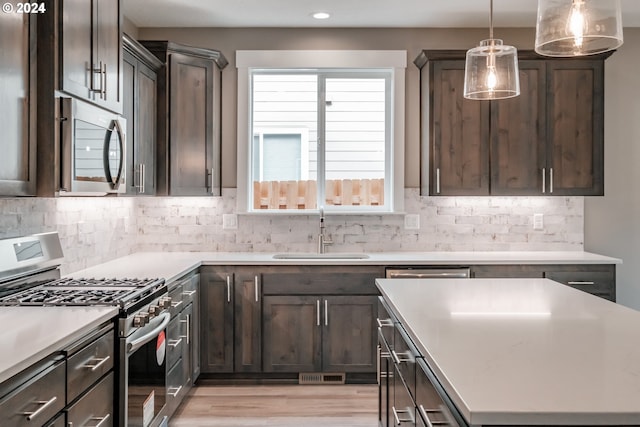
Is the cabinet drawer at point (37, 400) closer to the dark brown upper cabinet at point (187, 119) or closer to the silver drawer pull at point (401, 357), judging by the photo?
the silver drawer pull at point (401, 357)

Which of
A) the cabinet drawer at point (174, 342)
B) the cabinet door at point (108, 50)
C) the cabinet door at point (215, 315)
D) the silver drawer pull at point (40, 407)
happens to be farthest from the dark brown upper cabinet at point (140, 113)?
the silver drawer pull at point (40, 407)

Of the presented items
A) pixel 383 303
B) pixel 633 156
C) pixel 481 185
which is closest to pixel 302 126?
pixel 481 185

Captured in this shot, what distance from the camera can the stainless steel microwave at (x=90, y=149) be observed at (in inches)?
88.0

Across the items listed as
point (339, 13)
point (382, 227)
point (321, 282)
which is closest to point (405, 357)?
point (321, 282)

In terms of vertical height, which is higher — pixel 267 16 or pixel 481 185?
pixel 267 16

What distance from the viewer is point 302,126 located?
14.7 ft

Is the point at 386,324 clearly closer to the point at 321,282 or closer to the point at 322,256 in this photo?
the point at 321,282

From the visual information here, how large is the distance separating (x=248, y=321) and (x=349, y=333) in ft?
2.30

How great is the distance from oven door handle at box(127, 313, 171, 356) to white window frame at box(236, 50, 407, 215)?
1787 mm

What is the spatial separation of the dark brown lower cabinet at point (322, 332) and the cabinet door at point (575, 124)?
172cm

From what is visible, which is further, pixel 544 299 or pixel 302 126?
pixel 302 126

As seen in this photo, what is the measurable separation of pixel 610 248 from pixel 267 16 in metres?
3.24

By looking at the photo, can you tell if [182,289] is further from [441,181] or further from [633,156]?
[633,156]

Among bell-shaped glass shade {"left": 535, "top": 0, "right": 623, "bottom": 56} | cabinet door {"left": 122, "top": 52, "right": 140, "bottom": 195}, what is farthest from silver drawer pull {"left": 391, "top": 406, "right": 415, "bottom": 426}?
cabinet door {"left": 122, "top": 52, "right": 140, "bottom": 195}
